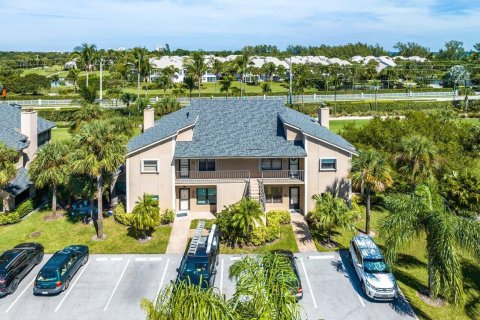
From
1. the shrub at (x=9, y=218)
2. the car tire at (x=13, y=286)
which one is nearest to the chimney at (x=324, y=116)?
the shrub at (x=9, y=218)

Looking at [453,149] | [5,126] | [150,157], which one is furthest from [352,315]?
[5,126]

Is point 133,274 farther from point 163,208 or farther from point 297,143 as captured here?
point 297,143

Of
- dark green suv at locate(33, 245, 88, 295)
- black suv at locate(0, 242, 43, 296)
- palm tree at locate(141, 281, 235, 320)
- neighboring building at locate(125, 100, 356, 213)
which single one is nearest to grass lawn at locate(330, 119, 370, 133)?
neighboring building at locate(125, 100, 356, 213)

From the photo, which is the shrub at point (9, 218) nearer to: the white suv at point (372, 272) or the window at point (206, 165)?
the window at point (206, 165)

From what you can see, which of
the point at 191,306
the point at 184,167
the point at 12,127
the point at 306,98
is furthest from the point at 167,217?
the point at 306,98

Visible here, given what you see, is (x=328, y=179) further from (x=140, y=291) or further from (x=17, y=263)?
(x=17, y=263)

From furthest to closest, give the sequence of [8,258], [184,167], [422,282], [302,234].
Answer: [184,167] → [302,234] → [422,282] → [8,258]
